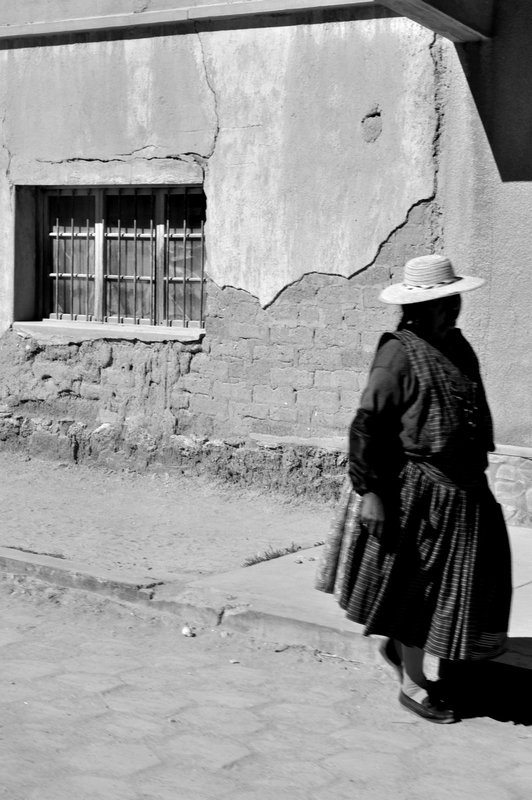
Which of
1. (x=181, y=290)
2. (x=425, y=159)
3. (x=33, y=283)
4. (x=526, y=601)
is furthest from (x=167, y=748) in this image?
(x=33, y=283)

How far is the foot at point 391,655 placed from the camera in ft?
15.0

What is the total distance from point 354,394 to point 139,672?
3583mm

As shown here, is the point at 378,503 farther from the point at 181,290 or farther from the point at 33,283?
the point at 33,283

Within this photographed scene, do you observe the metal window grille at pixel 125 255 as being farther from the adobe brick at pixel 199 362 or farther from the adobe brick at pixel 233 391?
the adobe brick at pixel 233 391

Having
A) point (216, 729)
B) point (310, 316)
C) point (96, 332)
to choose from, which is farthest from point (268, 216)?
point (216, 729)

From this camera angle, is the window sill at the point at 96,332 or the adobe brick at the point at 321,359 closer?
the adobe brick at the point at 321,359

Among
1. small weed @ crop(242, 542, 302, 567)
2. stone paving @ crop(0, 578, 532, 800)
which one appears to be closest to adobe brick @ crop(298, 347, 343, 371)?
small weed @ crop(242, 542, 302, 567)

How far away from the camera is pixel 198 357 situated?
29.2 feet

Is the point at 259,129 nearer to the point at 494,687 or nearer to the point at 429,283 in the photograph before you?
the point at 429,283

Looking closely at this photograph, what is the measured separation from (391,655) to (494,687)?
1.70 ft

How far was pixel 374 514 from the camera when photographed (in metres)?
4.20

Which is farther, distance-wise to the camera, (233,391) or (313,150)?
(233,391)

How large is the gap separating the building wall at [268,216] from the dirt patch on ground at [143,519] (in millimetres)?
Answer: 225

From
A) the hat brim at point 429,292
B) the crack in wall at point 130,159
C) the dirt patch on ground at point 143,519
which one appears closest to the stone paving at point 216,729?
the dirt patch on ground at point 143,519
